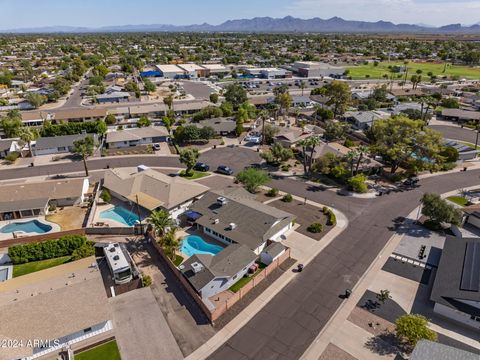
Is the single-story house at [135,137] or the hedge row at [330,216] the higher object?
the single-story house at [135,137]

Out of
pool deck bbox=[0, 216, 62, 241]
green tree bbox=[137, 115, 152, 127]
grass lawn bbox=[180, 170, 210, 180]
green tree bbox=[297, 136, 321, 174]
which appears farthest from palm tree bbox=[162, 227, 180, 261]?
green tree bbox=[137, 115, 152, 127]

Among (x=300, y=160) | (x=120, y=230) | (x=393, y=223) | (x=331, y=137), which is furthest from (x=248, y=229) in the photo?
(x=331, y=137)

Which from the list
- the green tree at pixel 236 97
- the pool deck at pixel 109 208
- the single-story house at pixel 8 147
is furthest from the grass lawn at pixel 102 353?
the green tree at pixel 236 97

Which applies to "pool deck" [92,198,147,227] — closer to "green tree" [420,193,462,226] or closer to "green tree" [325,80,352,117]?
"green tree" [420,193,462,226]

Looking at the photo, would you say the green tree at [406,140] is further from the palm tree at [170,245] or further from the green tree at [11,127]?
the green tree at [11,127]

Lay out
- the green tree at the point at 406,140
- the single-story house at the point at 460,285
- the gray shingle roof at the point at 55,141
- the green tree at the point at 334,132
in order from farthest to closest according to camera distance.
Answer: the green tree at the point at 334,132 → the gray shingle roof at the point at 55,141 → the green tree at the point at 406,140 → the single-story house at the point at 460,285

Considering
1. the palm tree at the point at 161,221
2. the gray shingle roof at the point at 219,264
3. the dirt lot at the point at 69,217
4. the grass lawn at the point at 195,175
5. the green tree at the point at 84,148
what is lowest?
the dirt lot at the point at 69,217
